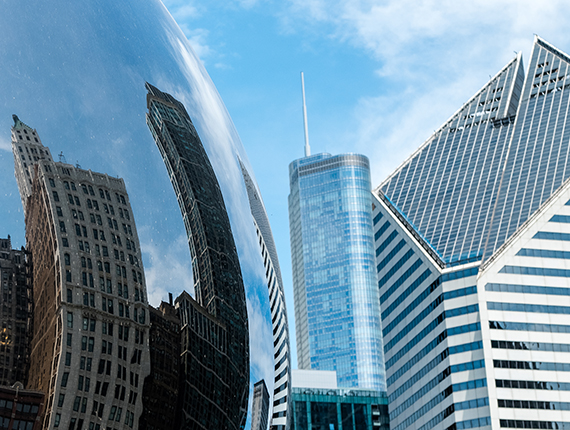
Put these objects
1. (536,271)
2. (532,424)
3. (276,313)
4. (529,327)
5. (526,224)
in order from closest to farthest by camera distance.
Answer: (276,313) < (532,424) < (529,327) < (536,271) < (526,224)

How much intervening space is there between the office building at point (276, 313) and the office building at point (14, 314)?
1607 millimetres

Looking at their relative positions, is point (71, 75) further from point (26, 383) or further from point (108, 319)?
point (26, 383)

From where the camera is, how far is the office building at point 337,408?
12444 cm

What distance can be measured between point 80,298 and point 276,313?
1.65 m

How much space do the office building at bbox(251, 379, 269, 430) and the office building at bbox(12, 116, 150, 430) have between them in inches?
35.8

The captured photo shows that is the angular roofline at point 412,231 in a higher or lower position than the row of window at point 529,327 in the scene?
higher

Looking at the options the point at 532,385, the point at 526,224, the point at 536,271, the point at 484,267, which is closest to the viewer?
the point at 532,385

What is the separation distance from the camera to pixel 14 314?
2.98 metres

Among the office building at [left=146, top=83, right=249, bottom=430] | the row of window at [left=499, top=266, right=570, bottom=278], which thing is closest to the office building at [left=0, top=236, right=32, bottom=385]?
the office building at [left=146, top=83, right=249, bottom=430]

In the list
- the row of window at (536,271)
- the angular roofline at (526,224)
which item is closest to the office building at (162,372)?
the angular roofline at (526,224)

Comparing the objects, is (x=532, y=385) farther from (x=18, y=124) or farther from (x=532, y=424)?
(x=18, y=124)

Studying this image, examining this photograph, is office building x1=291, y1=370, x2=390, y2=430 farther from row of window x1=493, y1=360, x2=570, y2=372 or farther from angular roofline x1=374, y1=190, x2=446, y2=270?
row of window x1=493, y1=360, x2=570, y2=372

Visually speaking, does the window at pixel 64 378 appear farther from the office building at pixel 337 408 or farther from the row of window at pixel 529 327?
the office building at pixel 337 408

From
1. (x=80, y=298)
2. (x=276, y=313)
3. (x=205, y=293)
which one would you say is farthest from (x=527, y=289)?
(x=80, y=298)
